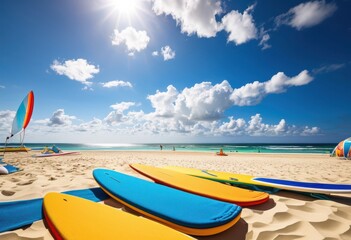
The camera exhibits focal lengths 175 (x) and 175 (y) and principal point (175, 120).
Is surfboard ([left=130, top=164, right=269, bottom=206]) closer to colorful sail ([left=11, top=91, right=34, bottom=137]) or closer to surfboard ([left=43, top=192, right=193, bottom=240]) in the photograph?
surfboard ([left=43, top=192, right=193, bottom=240])

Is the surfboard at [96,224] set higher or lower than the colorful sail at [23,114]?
lower

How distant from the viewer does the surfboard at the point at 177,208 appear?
168cm

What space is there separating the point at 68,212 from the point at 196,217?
4.66 ft

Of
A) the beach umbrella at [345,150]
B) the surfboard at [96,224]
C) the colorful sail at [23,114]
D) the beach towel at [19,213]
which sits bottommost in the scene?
the beach towel at [19,213]

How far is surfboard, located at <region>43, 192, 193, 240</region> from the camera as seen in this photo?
4.92 ft

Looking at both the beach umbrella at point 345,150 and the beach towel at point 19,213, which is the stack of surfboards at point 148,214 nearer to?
the beach towel at point 19,213

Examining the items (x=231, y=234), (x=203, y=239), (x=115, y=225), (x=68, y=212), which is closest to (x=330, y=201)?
(x=231, y=234)

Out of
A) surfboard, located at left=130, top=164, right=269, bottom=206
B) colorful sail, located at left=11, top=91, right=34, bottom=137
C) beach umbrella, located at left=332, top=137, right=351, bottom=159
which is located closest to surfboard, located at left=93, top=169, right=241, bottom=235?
surfboard, located at left=130, top=164, right=269, bottom=206

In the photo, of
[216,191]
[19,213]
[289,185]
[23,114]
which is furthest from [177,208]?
[23,114]

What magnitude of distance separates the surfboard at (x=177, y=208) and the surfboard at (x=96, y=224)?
213 mm

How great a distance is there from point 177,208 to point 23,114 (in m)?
11.1

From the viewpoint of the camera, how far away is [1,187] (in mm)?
3086

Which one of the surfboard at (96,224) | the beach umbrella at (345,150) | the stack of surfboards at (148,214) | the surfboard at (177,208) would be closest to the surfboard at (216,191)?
the stack of surfboards at (148,214)

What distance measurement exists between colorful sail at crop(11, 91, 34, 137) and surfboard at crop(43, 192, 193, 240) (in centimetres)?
890
